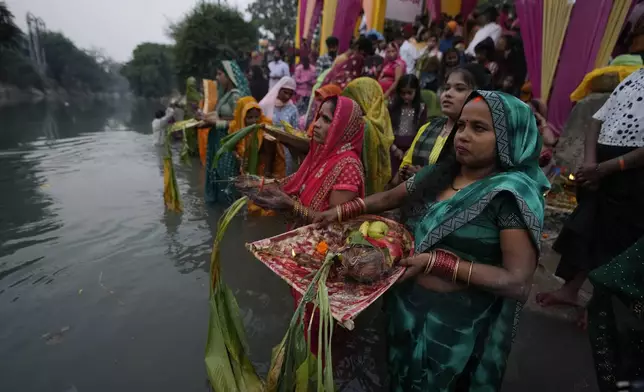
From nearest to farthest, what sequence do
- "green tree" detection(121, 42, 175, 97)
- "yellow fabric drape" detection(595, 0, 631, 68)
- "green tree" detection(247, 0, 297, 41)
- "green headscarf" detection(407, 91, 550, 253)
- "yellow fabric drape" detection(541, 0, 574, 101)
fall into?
"green headscarf" detection(407, 91, 550, 253) → "yellow fabric drape" detection(595, 0, 631, 68) → "yellow fabric drape" detection(541, 0, 574, 101) → "green tree" detection(247, 0, 297, 41) → "green tree" detection(121, 42, 175, 97)

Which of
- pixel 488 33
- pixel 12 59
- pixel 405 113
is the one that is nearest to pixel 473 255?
pixel 405 113

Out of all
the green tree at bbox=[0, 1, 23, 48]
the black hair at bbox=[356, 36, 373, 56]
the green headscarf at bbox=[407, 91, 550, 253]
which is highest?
the green tree at bbox=[0, 1, 23, 48]

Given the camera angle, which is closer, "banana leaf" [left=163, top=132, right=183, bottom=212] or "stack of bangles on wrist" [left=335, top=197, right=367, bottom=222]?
"stack of bangles on wrist" [left=335, top=197, right=367, bottom=222]

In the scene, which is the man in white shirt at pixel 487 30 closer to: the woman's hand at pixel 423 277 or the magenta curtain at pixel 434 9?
the magenta curtain at pixel 434 9

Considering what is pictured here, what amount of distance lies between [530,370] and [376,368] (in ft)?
3.33

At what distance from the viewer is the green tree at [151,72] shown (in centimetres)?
6612

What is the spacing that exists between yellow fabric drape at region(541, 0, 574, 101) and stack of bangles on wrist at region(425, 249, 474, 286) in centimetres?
411

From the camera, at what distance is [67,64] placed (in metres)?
62.6

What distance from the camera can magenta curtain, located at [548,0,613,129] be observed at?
13.3 feet

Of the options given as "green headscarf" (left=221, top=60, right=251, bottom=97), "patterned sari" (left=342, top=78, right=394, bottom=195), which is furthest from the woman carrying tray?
"green headscarf" (left=221, top=60, right=251, bottom=97)

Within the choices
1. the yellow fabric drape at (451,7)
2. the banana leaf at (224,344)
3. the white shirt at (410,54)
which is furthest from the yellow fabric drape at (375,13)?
the banana leaf at (224,344)

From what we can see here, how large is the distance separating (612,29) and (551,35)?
602 millimetres

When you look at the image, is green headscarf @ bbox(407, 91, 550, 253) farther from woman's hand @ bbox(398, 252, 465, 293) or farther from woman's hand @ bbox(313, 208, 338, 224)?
woman's hand @ bbox(313, 208, 338, 224)

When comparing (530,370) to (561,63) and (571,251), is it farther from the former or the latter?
(561,63)
